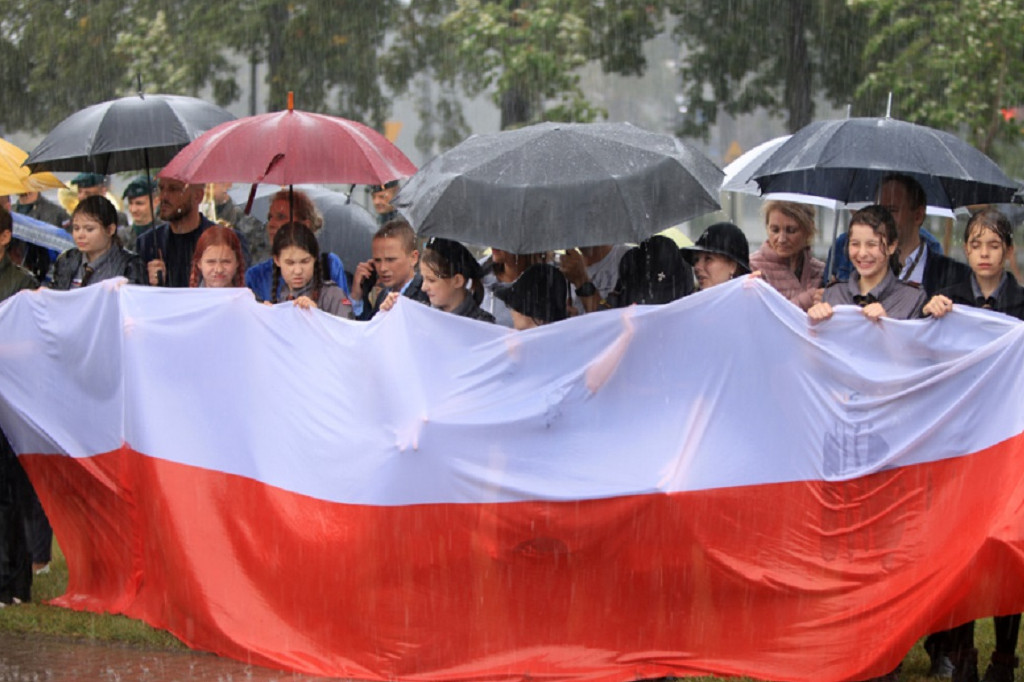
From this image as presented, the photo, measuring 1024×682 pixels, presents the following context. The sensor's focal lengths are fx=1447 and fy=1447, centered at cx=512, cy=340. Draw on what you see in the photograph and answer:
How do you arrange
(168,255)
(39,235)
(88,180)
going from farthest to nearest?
(88,180), (39,235), (168,255)

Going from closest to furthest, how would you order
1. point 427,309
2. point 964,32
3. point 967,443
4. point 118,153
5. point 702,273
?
point 967,443 < point 427,309 < point 702,273 < point 118,153 < point 964,32

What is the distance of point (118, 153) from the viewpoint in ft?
27.2

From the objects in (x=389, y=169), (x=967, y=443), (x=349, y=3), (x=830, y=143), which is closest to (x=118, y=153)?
(x=389, y=169)

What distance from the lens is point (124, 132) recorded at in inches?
302

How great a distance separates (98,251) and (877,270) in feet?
13.2

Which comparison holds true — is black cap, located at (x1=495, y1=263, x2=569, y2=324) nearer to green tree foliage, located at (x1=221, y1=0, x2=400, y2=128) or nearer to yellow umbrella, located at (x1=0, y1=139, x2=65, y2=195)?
yellow umbrella, located at (x1=0, y1=139, x2=65, y2=195)

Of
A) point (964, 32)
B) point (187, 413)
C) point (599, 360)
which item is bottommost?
point (187, 413)

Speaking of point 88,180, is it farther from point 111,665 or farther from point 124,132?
point 111,665

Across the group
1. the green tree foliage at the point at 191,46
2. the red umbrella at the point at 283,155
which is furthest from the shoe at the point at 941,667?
the green tree foliage at the point at 191,46

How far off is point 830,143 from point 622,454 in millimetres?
1724

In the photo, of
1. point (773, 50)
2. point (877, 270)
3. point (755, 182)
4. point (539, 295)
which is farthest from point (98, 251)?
point (773, 50)

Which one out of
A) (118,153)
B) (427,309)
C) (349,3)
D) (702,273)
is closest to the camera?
(427,309)

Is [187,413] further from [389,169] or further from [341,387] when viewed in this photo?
[389,169]

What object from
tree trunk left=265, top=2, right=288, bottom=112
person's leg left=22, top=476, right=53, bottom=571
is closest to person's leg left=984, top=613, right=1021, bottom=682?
person's leg left=22, top=476, right=53, bottom=571
